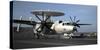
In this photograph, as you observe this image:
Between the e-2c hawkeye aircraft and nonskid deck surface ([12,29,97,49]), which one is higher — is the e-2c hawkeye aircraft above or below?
above

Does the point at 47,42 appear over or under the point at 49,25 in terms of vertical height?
under

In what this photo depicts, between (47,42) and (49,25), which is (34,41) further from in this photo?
(49,25)

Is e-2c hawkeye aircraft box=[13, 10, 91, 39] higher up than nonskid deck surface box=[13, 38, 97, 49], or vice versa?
e-2c hawkeye aircraft box=[13, 10, 91, 39]

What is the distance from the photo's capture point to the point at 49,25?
228cm

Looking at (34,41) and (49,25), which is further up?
(49,25)

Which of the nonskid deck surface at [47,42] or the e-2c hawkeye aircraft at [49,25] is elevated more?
the e-2c hawkeye aircraft at [49,25]

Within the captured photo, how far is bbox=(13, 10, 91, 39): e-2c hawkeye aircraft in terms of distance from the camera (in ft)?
7.25

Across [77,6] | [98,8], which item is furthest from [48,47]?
[98,8]

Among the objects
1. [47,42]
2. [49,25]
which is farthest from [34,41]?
[49,25]

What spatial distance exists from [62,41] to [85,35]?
344 millimetres

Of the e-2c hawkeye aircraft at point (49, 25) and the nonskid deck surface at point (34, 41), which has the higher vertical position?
the e-2c hawkeye aircraft at point (49, 25)

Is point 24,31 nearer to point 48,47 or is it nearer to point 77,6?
point 48,47

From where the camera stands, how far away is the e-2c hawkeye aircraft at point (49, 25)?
7.25 ft

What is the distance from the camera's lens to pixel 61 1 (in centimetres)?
235
